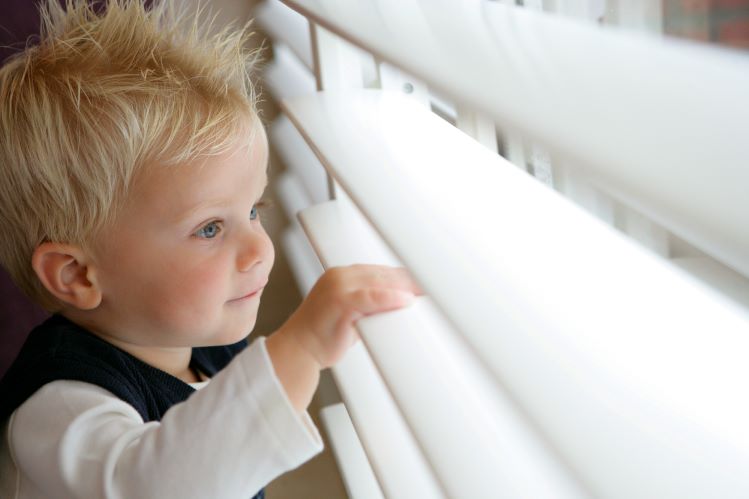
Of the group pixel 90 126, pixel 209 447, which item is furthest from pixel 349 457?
pixel 90 126

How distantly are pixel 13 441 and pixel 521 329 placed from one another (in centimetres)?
59

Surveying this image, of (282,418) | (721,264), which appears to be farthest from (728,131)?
(282,418)

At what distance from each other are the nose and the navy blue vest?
0.16 meters

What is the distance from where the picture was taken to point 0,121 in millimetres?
890

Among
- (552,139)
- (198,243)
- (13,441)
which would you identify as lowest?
(13,441)

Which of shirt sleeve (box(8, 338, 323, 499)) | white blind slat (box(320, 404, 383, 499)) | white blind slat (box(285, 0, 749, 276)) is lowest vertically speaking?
white blind slat (box(320, 404, 383, 499))

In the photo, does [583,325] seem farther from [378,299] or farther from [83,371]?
[83,371]

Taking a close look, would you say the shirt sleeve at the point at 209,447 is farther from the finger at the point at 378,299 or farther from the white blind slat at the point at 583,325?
the white blind slat at the point at 583,325

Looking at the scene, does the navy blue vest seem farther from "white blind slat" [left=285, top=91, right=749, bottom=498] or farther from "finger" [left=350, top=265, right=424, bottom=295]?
"white blind slat" [left=285, top=91, right=749, bottom=498]

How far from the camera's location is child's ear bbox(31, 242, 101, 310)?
89 centimetres

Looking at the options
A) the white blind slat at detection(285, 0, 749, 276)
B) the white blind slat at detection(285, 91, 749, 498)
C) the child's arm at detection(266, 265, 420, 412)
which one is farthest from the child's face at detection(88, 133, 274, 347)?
the white blind slat at detection(285, 0, 749, 276)

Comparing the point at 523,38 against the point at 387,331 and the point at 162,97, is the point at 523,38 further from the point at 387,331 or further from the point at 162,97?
the point at 162,97

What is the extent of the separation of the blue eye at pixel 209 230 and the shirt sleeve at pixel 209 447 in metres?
0.16

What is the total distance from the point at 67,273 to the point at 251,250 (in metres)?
0.18
